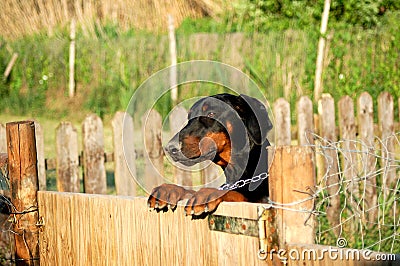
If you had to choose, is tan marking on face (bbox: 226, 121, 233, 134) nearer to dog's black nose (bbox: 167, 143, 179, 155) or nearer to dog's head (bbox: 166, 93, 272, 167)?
dog's head (bbox: 166, 93, 272, 167)

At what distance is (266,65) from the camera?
13.0 metres

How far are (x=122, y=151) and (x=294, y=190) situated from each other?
369 centimetres

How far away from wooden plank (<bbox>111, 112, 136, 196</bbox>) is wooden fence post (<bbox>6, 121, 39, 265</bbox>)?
1899 millimetres

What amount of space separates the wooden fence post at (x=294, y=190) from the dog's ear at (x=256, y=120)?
1.06 meters

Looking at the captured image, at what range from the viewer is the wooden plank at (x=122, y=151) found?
250 inches

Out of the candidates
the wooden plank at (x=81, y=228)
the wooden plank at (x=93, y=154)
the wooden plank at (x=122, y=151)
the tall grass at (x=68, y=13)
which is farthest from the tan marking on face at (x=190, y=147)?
the tall grass at (x=68, y=13)

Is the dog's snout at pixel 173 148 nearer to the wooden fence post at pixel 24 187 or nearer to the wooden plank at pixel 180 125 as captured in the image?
the wooden fence post at pixel 24 187

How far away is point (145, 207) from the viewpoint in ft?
12.4

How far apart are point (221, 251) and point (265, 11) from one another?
13.2 metres

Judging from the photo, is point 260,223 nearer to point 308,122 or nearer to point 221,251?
point 221,251

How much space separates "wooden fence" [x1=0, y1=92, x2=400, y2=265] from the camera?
3.01 meters

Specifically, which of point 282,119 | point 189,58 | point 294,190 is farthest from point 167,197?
point 189,58
